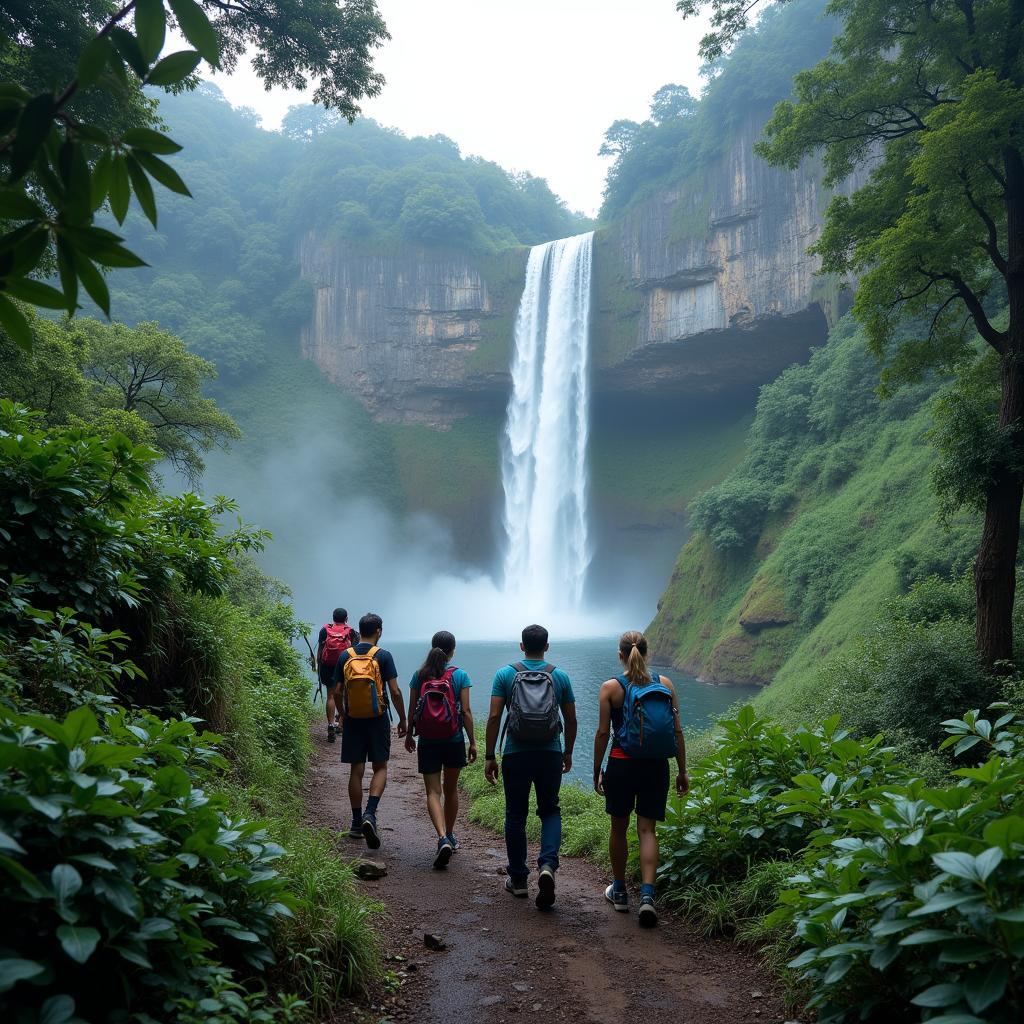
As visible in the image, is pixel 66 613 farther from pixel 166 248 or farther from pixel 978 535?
pixel 166 248

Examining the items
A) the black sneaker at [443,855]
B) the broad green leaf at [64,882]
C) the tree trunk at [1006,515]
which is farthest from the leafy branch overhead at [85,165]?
the tree trunk at [1006,515]

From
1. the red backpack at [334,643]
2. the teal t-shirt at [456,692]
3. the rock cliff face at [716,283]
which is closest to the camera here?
the teal t-shirt at [456,692]

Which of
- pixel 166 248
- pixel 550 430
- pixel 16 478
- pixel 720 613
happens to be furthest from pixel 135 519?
pixel 166 248

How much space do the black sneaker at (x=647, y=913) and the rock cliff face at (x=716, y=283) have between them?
Result: 1173 inches

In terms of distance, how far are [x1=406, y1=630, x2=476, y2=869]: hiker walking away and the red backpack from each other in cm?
262

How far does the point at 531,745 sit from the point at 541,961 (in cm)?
110

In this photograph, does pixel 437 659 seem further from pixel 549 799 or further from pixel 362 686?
pixel 549 799

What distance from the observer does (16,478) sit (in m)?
3.71

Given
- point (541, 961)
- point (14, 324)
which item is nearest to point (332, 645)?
point (541, 961)

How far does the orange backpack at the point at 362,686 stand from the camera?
16.8ft

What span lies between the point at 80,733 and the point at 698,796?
11.6 feet

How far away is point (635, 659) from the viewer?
13.6 feet

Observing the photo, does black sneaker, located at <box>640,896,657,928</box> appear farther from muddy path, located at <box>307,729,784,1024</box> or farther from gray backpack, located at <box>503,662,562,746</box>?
gray backpack, located at <box>503,662,562,746</box>

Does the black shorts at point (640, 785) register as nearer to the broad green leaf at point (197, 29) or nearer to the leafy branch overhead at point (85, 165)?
the leafy branch overhead at point (85, 165)
